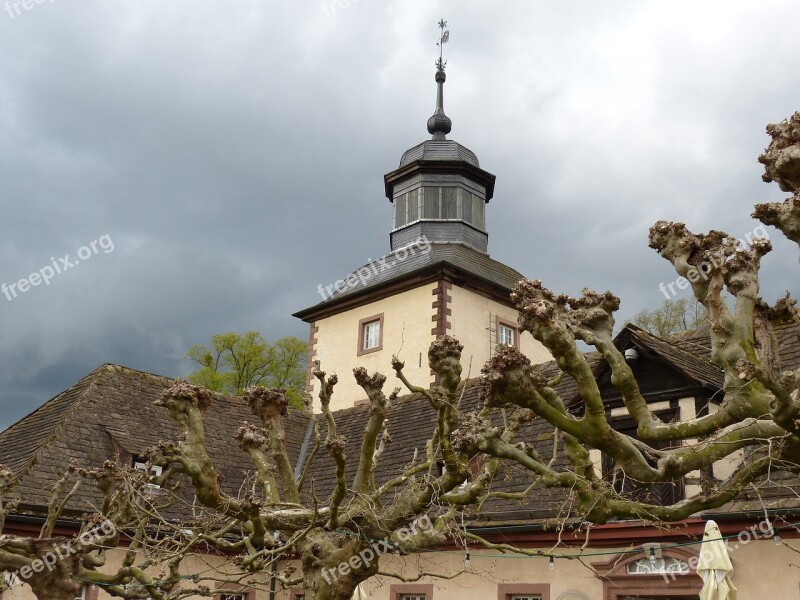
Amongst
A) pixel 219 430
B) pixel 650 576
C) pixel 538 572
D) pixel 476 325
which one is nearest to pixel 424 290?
pixel 476 325

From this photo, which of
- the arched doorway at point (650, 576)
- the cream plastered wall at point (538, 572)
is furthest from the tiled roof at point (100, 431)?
the arched doorway at point (650, 576)

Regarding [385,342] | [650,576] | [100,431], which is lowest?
[650,576]

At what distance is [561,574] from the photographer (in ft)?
44.2

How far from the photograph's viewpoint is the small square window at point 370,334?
2495 centimetres

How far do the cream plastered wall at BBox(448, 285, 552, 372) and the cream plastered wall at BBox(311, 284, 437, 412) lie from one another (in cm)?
71

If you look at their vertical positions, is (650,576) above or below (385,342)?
below

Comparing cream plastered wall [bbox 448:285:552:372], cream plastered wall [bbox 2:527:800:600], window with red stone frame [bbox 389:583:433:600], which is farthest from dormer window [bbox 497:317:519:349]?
window with red stone frame [bbox 389:583:433:600]

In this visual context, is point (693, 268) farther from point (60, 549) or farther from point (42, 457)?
point (42, 457)

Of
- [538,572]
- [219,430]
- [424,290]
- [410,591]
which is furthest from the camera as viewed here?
[424,290]

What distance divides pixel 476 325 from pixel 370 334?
122 inches

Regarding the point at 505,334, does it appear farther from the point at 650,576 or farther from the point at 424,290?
the point at 650,576

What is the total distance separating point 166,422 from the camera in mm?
18922

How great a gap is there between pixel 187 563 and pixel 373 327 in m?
10.5

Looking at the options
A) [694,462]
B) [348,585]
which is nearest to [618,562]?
[348,585]
